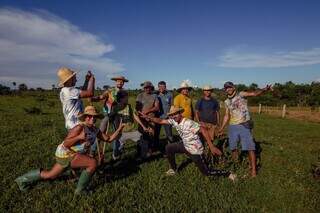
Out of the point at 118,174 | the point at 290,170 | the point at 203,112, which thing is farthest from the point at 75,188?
the point at 290,170

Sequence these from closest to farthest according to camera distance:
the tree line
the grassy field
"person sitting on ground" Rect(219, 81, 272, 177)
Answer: the grassy field → "person sitting on ground" Rect(219, 81, 272, 177) → the tree line

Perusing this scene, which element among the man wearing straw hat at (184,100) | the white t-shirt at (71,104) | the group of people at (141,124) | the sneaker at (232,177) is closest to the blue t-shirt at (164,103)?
the group of people at (141,124)

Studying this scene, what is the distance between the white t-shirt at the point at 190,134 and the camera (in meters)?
8.38

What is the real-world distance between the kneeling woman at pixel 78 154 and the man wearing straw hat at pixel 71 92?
1.03 ft

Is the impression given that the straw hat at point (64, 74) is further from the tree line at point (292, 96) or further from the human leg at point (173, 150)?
the tree line at point (292, 96)

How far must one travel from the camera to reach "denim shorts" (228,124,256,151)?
923 cm

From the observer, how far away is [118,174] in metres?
8.78

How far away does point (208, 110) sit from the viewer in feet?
36.2

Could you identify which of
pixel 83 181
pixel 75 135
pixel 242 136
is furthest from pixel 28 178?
pixel 242 136

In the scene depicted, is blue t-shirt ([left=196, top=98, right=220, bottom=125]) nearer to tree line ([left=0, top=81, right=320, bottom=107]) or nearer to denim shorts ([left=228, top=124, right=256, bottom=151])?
denim shorts ([left=228, top=124, right=256, bottom=151])

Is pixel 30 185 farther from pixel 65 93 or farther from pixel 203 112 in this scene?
pixel 203 112

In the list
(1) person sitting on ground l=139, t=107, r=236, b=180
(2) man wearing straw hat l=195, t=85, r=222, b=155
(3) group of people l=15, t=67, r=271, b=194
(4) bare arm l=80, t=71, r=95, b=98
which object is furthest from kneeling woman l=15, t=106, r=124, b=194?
(2) man wearing straw hat l=195, t=85, r=222, b=155

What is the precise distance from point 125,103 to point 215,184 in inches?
137

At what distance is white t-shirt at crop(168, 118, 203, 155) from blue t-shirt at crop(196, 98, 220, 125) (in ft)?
8.74
